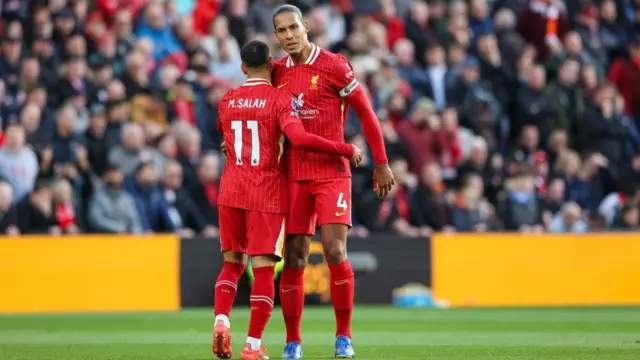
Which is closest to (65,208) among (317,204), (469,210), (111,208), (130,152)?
(111,208)

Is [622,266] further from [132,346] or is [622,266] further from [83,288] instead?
[132,346]

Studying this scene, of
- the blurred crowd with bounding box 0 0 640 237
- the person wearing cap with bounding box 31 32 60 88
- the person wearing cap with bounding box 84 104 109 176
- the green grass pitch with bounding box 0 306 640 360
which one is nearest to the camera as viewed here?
the green grass pitch with bounding box 0 306 640 360

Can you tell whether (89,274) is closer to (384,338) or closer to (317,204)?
(384,338)

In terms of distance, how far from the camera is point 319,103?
943 centimetres

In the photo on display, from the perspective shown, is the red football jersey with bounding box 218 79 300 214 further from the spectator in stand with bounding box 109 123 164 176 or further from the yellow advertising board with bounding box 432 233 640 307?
the yellow advertising board with bounding box 432 233 640 307

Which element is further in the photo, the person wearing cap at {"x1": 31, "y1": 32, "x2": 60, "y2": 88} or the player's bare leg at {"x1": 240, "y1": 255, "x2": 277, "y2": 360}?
the person wearing cap at {"x1": 31, "y1": 32, "x2": 60, "y2": 88}

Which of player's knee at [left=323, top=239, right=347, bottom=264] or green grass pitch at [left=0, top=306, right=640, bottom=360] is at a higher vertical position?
player's knee at [left=323, top=239, right=347, bottom=264]

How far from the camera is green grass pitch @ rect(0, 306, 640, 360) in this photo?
9742mm

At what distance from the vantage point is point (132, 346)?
10.7 m

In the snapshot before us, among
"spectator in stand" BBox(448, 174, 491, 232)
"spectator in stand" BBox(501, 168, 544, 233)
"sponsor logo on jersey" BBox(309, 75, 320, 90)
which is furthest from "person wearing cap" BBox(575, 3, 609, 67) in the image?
"sponsor logo on jersey" BBox(309, 75, 320, 90)

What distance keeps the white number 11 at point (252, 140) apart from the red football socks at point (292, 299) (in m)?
0.83

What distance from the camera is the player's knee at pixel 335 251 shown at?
923cm

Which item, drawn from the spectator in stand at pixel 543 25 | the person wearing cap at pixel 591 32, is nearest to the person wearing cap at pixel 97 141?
the spectator in stand at pixel 543 25

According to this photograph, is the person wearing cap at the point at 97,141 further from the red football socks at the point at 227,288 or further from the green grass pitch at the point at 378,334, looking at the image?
the red football socks at the point at 227,288
